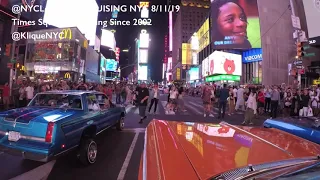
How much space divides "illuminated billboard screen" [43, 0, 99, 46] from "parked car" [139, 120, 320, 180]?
3869cm

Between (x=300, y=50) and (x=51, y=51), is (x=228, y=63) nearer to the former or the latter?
(x=300, y=50)

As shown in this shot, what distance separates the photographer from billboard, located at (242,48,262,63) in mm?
43100

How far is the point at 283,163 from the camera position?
199 centimetres

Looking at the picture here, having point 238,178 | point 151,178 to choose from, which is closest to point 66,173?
point 151,178

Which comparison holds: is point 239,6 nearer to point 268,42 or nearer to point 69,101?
point 268,42

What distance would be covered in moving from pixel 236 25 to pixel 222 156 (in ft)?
150

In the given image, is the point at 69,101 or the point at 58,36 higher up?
the point at 58,36

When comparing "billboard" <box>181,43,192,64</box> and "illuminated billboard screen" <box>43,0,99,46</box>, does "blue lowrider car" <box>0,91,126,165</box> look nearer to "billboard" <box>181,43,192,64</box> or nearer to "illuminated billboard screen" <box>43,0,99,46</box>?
"illuminated billboard screen" <box>43,0,99,46</box>

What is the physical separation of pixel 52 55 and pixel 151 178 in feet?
144

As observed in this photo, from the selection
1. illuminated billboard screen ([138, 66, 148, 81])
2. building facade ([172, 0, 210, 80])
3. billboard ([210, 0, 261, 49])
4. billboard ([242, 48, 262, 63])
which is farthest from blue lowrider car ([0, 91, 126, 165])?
illuminated billboard screen ([138, 66, 148, 81])

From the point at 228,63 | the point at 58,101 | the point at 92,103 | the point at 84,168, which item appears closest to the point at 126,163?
the point at 84,168

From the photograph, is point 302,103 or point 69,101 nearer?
point 69,101

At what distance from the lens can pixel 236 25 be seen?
A: 4409 centimetres

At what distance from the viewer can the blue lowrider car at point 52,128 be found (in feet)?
A: 13.8
